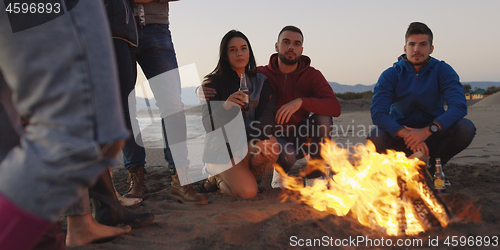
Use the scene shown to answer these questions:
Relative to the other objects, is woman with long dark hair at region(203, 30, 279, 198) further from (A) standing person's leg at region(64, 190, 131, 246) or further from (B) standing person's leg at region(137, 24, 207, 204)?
(A) standing person's leg at region(64, 190, 131, 246)

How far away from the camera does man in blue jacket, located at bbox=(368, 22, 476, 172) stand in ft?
11.4

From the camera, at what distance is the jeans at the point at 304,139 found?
352 centimetres

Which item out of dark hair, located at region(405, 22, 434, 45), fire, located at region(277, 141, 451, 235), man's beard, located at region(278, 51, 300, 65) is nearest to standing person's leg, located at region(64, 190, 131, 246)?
fire, located at region(277, 141, 451, 235)

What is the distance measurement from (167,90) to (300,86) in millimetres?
1729

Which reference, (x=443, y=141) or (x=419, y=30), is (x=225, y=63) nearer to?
(x=419, y=30)

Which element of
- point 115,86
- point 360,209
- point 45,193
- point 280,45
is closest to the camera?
point 45,193

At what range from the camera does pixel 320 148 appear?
3.62 m

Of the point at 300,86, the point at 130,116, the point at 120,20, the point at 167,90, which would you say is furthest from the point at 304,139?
the point at 120,20

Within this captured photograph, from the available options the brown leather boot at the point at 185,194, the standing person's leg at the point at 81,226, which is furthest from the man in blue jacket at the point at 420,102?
the standing person's leg at the point at 81,226

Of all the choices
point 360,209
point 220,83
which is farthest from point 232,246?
point 220,83

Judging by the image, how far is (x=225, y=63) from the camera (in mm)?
3639

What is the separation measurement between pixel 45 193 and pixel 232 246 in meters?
1.37

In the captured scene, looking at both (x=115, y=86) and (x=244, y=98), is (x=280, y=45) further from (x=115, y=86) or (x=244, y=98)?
(x=115, y=86)

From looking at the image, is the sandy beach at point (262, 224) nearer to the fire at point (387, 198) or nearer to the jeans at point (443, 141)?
the fire at point (387, 198)
